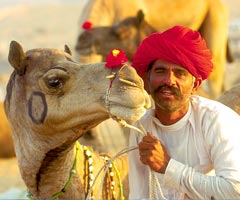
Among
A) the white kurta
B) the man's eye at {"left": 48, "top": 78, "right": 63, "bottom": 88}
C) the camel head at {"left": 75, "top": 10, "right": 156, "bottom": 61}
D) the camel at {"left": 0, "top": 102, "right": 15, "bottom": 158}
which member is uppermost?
the camel head at {"left": 75, "top": 10, "right": 156, "bottom": 61}

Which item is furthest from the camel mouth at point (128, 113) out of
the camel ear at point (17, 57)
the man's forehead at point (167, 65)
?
the camel ear at point (17, 57)

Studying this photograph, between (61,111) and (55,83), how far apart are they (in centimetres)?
12

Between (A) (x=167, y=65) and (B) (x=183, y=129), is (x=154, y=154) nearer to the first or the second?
(B) (x=183, y=129)

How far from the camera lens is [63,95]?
305 cm

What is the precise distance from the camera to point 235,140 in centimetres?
298

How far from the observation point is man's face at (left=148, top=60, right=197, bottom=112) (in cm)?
306

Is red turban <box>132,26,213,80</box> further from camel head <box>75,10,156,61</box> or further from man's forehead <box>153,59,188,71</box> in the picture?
camel head <box>75,10,156,61</box>

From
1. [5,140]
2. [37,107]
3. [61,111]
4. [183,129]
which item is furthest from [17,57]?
[5,140]

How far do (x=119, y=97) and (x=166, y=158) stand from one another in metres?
0.42

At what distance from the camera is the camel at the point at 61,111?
276cm

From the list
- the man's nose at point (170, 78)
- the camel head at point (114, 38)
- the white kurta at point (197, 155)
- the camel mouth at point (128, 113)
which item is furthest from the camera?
A: the camel head at point (114, 38)

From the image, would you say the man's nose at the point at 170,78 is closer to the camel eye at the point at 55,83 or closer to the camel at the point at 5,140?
the camel eye at the point at 55,83

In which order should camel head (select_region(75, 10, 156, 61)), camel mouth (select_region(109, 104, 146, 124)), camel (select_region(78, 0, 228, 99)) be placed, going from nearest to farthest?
1. camel mouth (select_region(109, 104, 146, 124))
2. camel head (select_region(75, 10, 156, 61))
3. camel (select_region(78, 0, 228, 99))

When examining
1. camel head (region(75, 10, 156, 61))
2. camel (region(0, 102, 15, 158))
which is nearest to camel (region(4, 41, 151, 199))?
camel head (region(75, 10, 156, 61))
